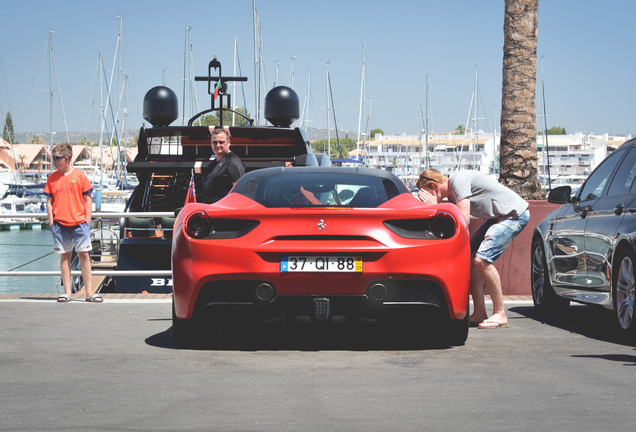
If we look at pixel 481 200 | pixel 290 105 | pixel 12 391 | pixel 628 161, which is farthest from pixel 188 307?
pixel 290 105

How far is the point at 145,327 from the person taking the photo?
8.91 metres

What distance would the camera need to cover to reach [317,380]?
597 cm

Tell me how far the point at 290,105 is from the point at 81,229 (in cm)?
685

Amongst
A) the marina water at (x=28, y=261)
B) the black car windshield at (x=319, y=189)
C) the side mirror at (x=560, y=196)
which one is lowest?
the marina water at (x=28, y=261)

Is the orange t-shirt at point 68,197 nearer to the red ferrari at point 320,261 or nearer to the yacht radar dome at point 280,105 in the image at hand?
the red ferrari at point 320,261

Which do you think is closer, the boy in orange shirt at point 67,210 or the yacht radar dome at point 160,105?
the boy in orange shirt at point 67,210

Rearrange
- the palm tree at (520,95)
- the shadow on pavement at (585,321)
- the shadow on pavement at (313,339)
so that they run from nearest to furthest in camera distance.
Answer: the shadow on pavement at (313,339) < the shadow on pavement at (585,321) < the palm tree at (520,95)

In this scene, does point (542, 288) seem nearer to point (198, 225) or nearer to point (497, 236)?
point (497, 236)

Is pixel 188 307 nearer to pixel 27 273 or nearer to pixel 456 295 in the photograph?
pixel 456 295

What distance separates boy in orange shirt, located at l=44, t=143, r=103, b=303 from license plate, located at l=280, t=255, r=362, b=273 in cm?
492

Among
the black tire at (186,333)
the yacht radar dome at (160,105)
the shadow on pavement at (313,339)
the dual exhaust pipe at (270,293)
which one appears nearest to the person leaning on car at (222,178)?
the shadow on pavement at (313,339)

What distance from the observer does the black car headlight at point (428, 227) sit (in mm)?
6932

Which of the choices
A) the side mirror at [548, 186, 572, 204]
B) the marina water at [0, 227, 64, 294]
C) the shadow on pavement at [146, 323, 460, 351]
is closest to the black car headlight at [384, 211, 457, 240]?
the shadow on pavement at [146, 323, 460, 351]

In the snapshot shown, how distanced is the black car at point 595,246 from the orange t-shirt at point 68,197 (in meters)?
4.93
